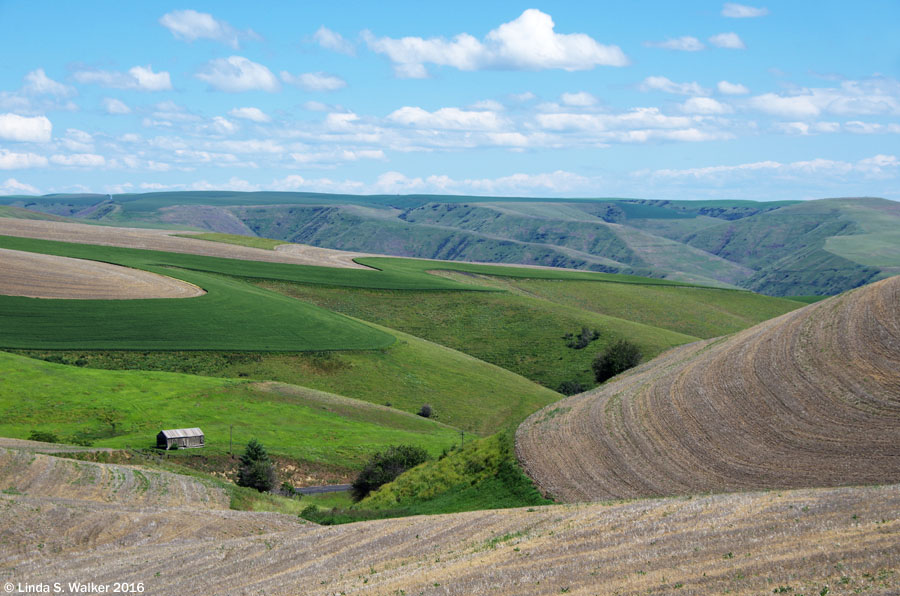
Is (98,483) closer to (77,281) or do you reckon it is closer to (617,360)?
(617,360)

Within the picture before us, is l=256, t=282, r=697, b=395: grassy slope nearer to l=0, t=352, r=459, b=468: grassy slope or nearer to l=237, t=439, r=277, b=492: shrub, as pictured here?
l=0, t=352, r=459, b=468: grassy slope

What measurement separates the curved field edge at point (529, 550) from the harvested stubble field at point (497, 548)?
7 centimetres

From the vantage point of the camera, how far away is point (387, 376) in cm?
9744

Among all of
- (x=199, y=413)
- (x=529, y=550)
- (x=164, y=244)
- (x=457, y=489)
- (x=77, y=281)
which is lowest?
(x=199, y=413)

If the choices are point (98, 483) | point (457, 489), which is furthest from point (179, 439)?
point (457, 489)

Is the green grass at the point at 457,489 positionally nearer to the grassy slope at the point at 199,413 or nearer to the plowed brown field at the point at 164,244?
the grassy slope at the point at 199,413

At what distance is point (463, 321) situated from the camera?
131375mm

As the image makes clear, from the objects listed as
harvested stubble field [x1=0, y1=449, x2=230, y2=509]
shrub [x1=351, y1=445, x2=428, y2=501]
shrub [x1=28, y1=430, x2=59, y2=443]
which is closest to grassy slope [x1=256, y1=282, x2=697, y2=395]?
shrub [x1=351, y1=445, x2=428, y2=501]

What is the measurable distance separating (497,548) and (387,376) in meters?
69.7

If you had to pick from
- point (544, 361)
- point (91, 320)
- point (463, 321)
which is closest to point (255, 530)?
point (91, 320)

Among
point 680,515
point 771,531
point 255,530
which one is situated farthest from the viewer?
point 255,530

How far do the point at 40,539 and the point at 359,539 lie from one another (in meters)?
14.2

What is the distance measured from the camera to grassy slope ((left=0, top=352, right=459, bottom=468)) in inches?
2726

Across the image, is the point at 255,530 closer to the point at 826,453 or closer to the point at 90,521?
the point at 90,521
